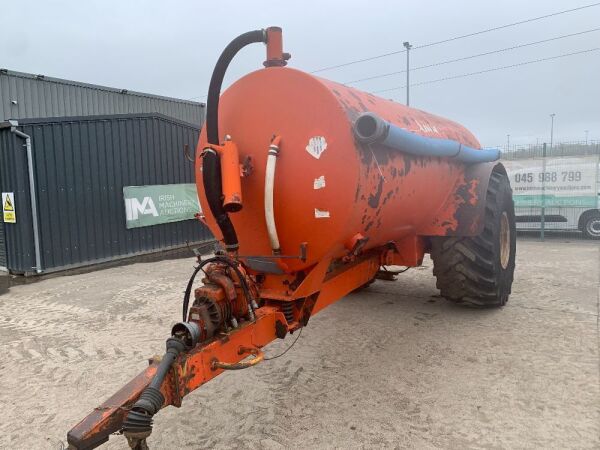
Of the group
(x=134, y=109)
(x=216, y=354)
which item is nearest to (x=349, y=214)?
(x=216, y=354)

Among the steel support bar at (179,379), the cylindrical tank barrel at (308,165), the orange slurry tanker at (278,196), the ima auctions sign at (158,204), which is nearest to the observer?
the steel support bar at (179,379)

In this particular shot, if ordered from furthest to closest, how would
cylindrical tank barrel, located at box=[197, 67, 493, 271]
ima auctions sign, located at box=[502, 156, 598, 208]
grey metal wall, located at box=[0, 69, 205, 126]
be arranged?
grey metal wall, located at box=[0, 69, 205, 126] → ima auctions sign, located at box=[502, 156, 598, 208] → cylindrical tank barrel, located at box=[197, 67, 493, 271]

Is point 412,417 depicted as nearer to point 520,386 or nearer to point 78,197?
point 520,386

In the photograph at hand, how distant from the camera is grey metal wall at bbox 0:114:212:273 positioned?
8.34m

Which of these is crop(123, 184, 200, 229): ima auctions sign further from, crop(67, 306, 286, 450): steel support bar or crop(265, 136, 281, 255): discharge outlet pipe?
crop(67, 306, 286, 450): steel support bar

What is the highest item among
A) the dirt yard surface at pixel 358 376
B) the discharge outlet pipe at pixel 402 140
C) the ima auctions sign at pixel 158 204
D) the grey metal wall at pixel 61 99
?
the grey metal wall at pixel 61 99

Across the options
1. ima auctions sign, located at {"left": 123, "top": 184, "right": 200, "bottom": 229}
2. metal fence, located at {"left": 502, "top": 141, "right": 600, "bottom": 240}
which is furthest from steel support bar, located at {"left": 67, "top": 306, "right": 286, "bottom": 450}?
metal fence, located at {"left": 502, "top": 141, "right": 600, "bottom": 240}

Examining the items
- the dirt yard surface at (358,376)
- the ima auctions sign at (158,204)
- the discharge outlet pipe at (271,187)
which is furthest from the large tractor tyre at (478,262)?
the ima auctions sign at (158,204)

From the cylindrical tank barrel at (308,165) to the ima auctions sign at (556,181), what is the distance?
953 cm

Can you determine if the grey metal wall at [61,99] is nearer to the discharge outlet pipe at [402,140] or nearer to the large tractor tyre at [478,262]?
the large tractor tyre at [478,262]

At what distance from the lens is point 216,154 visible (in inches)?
110

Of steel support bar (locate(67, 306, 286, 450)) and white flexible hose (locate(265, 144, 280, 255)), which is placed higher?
white flexible hose (locate(265, 144, 280, 255))

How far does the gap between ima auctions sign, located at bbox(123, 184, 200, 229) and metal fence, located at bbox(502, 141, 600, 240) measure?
7954 millimetres

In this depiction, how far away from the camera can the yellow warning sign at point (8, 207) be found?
832 centimetres
